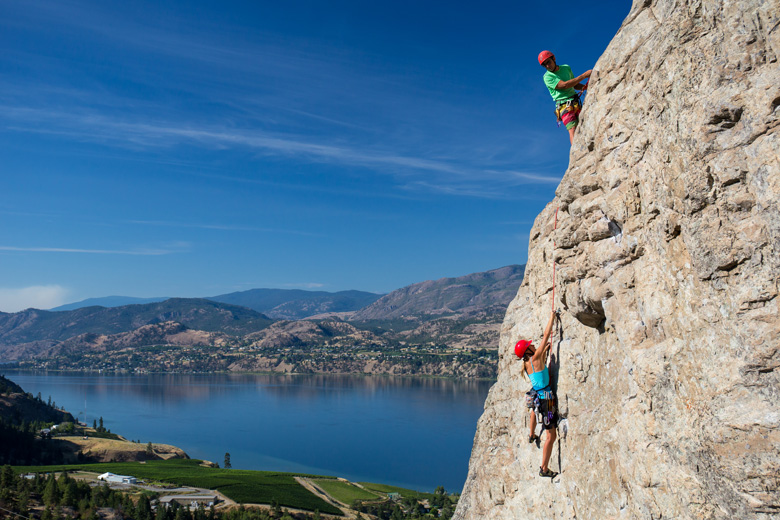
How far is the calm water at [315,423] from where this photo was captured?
3329 inches

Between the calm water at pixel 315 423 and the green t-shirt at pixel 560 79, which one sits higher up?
the green t-shirt at pixel 560 79

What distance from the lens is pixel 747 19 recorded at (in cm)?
472

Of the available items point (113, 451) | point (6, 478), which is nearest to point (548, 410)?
point (6, 478)

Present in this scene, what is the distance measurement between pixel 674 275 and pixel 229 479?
7586 centimetres

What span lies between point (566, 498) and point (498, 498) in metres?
2.04

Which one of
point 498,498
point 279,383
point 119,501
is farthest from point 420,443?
point 279,383

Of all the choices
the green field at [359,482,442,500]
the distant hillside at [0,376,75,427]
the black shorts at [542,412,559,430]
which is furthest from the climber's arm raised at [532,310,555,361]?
the distant hillside at [0,376,75,427]

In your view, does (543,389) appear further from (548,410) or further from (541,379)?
(548,410)

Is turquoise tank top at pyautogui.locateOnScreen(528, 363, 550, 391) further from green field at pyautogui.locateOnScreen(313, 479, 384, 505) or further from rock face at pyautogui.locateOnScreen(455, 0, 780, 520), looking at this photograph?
green field at pyautogui.locateOnScreen(313, 479, 384, 505)

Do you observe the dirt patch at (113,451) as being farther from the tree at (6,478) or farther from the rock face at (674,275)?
the rock face at (674,275)

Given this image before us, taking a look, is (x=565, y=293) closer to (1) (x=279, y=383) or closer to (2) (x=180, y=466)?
(2) (x=180, y=466)

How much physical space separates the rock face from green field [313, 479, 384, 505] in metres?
62.8

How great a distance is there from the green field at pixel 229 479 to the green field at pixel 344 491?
271cm

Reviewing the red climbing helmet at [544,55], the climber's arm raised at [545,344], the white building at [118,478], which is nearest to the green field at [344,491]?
the white building at [118,478]
